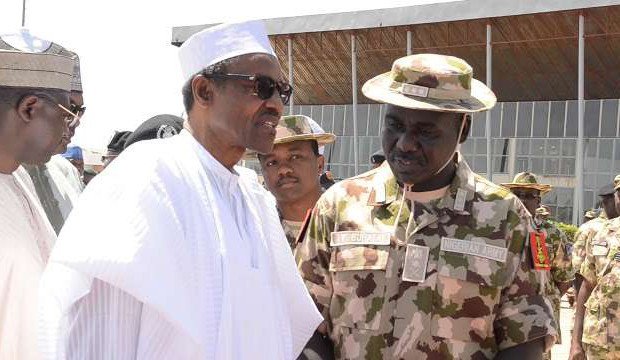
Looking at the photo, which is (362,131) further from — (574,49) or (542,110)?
(574,49)

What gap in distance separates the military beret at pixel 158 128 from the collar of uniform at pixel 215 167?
1163 mm

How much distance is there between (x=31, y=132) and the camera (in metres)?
2.62

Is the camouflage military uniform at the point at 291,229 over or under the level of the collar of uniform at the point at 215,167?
under

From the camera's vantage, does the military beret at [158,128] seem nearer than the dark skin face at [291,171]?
Yes

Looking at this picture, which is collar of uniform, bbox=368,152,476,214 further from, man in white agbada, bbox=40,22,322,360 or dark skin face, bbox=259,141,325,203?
dark skin face, bbox=259,141,325,203

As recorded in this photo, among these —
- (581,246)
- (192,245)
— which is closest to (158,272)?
(192,245)

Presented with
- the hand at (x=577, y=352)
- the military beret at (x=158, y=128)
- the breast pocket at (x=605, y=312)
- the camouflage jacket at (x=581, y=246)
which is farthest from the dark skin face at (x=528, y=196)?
the military beret at (x=158, y=128)

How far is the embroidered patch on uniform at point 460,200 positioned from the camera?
10.2 ft

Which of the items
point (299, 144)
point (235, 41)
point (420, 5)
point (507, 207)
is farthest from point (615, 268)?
point (420, 5)

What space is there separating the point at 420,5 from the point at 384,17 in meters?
1.17

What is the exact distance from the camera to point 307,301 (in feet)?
9.12

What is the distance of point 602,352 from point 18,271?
5.31 metres

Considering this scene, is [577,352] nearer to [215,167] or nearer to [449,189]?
[449,189]

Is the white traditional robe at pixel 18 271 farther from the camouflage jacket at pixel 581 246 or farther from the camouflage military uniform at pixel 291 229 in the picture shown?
the camouflage jacket at pixel 581 246
